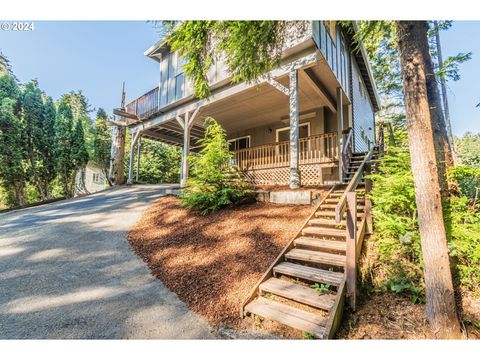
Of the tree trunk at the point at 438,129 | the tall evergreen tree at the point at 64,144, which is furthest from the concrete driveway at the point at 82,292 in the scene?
the tall evergreen tree at the point at 64,144

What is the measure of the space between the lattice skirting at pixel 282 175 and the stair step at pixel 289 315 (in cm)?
512

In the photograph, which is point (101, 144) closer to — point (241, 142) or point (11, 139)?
Result: point (11, 139)

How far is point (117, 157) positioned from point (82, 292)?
990cm

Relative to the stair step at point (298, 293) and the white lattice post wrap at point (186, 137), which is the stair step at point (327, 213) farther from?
the white lattice post wrap at point (186, 137)

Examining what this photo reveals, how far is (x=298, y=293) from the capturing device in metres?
2.30

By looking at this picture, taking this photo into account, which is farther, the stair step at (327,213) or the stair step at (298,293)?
the stair step at (327,213)

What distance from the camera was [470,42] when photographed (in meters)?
3.36

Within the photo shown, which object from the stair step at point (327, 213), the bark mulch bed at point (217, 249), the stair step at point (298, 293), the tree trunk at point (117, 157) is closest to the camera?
the stair step at point (298, 293)

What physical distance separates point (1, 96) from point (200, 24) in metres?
12.0

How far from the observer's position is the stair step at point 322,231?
120 inches

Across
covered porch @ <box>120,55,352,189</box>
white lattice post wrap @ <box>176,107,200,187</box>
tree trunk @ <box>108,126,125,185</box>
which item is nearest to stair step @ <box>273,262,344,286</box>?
covered porch @ <box>120,55,352,189</box>

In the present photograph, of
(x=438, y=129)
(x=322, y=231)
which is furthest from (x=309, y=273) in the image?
(x=438, y=129)

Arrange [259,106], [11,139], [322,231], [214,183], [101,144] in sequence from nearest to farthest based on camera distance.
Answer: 1. [322,231]
2. [214,183]
3. [259,106]
4. [11,139]
5. [101,144]

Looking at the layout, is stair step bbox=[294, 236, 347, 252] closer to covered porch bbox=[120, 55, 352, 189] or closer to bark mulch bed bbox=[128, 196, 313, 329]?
bark mulch bed bbox=[128, 196, 313, 329]
